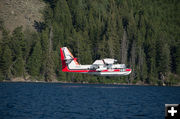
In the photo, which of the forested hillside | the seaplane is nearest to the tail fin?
the seaplane

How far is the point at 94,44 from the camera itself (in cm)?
13500

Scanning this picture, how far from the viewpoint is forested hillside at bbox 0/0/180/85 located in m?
116

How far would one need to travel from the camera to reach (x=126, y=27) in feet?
479

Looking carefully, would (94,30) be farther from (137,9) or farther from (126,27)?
(137,9)

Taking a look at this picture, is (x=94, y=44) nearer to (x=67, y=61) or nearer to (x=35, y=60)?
(x=35, y=60)

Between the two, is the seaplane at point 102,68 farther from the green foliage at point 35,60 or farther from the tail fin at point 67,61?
the green foliage at point 35,60

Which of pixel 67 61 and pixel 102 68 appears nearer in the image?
pixel 102 68

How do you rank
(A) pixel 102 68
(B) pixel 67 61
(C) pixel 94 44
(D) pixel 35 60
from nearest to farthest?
(A) pixel 102 68 < (B) pixel 67 61 < (D) pixel 35 60 < (C) pixel 94 44

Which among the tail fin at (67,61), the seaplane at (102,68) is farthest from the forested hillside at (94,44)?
the seaplane at (102,68)

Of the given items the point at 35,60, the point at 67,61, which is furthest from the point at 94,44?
the point at 67,61

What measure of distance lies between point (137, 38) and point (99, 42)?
54.8ft

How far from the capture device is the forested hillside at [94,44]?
4574 inches

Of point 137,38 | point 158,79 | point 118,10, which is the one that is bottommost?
point 158,79

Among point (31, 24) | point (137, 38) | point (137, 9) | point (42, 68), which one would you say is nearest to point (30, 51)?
point (42, 68)
